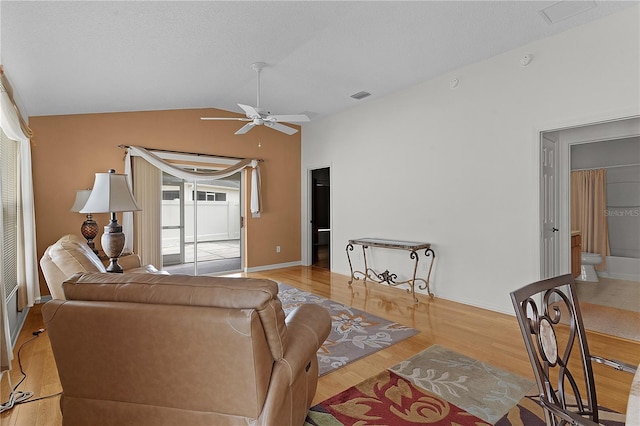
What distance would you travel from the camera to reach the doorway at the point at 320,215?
278 inches

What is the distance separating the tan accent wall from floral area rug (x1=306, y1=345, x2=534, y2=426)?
4427 millimetres

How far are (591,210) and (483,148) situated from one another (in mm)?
2513

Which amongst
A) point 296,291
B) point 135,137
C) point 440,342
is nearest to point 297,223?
point 296,291

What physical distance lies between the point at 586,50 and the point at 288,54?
10.0 ft

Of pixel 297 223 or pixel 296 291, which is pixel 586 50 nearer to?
pixel 296 291

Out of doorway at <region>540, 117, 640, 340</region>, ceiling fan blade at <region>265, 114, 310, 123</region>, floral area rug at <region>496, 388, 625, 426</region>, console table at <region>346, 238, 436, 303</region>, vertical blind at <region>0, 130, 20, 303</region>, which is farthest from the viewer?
console table at <region>346, 238, 436, 303</region>

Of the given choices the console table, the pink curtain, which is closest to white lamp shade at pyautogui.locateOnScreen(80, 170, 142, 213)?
the console table

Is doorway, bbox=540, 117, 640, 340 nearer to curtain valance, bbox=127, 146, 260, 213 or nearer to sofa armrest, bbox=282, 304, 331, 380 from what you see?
sofa armrest, bbox=282, 304, 331, 380

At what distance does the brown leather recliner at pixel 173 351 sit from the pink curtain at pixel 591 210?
5.52 meters

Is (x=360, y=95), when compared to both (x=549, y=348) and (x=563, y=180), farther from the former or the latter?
(x=549, y=348)

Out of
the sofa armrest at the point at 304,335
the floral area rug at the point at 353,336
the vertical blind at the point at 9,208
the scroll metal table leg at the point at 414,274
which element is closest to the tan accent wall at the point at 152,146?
the vertical blind at the point at 9,208

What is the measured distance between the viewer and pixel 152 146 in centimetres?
530

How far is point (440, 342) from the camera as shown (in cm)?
301

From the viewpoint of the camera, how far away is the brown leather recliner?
4.34ft
